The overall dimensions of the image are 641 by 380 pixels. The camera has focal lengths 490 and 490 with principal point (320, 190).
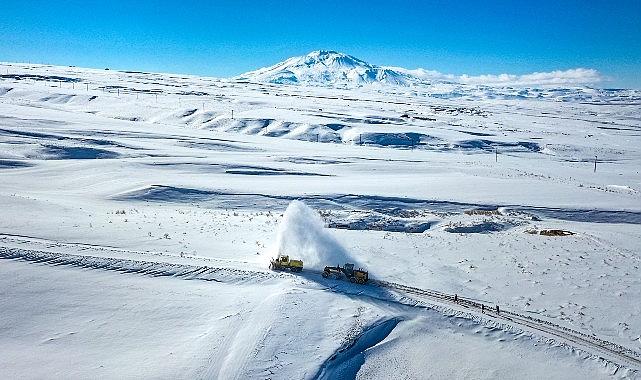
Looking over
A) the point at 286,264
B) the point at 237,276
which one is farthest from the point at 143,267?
the point at 286,264

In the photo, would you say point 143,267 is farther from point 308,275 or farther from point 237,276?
point 308,275

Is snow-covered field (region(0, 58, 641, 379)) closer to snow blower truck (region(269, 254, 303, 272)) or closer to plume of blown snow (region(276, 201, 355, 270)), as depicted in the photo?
plume of blown snow (region(276, 201, 355, 270))

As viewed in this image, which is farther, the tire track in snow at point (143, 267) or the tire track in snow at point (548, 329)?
the tire track in snow at point (143, 267)

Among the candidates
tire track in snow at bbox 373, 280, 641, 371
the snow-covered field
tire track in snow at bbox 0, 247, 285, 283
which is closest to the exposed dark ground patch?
the snow-covered field

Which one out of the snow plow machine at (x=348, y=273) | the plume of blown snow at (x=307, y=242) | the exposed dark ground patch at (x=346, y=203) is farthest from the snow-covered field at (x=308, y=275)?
the snow plow machine at (x=348, y=273)

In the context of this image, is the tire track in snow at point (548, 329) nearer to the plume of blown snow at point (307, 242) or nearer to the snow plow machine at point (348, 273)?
the snow plow machine at point (348, 273)
